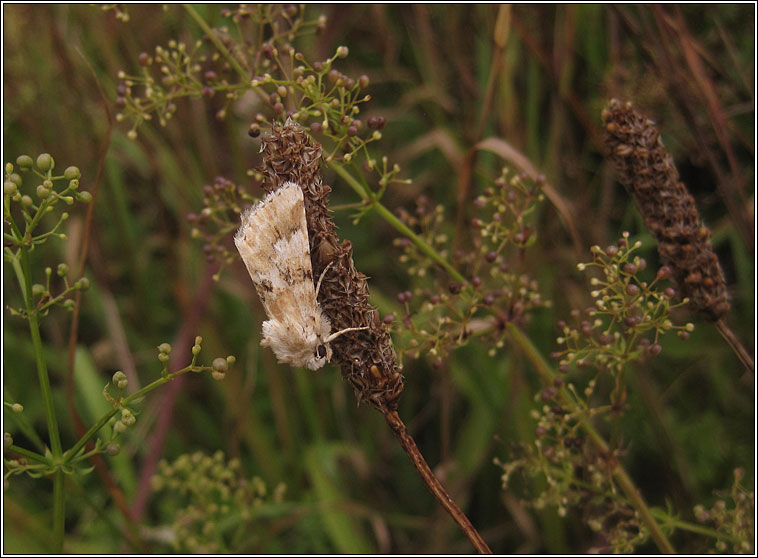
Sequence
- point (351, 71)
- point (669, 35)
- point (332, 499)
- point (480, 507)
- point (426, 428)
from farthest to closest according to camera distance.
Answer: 1. point (351, 71)
2. point (426, 428)
3. point (480, 507)
4. point (332, 499)
5. point (669, 35)

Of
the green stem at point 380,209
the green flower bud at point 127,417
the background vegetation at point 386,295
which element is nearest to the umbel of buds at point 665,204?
the green stem at point 380,209

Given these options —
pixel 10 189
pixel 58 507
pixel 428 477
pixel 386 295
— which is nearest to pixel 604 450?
pixel 428 477

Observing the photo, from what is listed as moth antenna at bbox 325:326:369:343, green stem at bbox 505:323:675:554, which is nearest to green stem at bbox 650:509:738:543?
green stem at bbox 505:323:675:554

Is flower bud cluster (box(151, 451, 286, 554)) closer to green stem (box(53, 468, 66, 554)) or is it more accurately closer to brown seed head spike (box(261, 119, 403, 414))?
green stem (box(53, 468, 66, 554))

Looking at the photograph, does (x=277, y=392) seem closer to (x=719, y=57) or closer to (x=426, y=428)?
(x=426, y=428)

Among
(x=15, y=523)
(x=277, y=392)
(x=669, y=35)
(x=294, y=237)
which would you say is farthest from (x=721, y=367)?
(x=15, y=523)

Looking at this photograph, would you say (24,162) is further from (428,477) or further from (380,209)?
(428,477)

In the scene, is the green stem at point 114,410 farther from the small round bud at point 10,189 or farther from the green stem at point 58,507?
the small round bud at point 10,189
